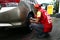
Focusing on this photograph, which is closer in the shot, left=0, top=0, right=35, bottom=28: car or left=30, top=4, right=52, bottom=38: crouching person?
left=0, top=0, right=35, bottom=28: car

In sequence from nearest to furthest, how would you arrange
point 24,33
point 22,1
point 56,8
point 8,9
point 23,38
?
1. point 8,9
2. point 22,1
3. point 23,38
4. point 24,33
5. point 56,8

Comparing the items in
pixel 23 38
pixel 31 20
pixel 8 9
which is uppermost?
pixel 8 9

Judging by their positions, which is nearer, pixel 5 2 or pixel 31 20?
pixel 5 2

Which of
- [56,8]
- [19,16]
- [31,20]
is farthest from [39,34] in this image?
[56,8]

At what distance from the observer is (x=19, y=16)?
248 inches

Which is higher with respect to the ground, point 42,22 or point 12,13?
point 12,13

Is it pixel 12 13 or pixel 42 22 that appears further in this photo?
pixel 42 22

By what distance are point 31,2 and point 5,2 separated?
190 centimetres

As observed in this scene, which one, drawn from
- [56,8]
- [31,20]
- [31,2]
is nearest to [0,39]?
[31,20]

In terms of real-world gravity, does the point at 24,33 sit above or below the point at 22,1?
below

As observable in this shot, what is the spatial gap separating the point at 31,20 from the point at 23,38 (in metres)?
0.72

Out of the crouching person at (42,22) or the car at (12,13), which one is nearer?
the car at (12,13)

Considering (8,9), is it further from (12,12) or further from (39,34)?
(39,34)

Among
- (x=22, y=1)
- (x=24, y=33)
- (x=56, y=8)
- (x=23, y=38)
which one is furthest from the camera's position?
(x=56, y=8)
